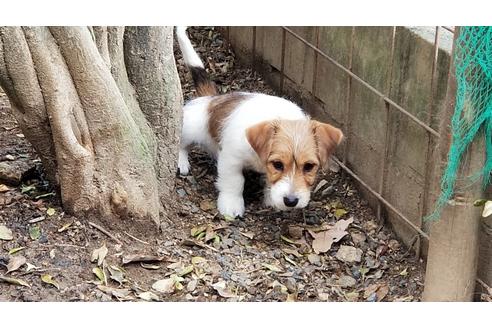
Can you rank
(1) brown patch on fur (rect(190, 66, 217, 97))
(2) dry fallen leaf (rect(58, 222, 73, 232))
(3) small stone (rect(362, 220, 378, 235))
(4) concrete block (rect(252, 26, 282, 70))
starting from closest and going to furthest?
(2) dry fallen leaf (rect(58, 222, 73, 232))
(3) small stone (rect(362, 220, 378, 235))
(1) brown patch on fur (rect(190, 66, 217, 97))
(4) concrete block (rect(252, 26, 282, 70))

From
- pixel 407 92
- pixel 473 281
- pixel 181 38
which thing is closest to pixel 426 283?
pixel 473 281

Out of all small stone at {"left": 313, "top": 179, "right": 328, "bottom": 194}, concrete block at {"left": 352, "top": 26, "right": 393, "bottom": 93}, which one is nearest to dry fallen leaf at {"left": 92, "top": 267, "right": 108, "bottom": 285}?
small stone at {"left": 313, "top": 179, "right": 328, "bottom": 194}

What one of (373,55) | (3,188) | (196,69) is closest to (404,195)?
(373,55)

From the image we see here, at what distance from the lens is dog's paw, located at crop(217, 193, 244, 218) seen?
6.52 metres

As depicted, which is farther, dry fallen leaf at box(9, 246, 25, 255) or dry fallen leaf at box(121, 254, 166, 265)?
dry fallen leaf at box(121, 254, 166, 265)

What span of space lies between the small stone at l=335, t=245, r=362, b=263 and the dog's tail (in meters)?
1.87

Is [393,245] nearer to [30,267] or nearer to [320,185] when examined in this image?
[320,185]

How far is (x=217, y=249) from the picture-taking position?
6008 millimetres

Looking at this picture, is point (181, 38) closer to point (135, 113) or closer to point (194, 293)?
point (135, 113)

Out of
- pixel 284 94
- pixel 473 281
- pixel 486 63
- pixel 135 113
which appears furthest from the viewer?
pixel 284 94

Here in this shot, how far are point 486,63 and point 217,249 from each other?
214 cm

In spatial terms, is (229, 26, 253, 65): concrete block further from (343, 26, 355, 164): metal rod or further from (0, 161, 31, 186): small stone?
(0, 161, 31, 186): small stone

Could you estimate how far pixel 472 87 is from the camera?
15.6ft

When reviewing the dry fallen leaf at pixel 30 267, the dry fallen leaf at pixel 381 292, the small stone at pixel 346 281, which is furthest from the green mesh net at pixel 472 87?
the dry fallen leaf at pixel 30 267
